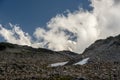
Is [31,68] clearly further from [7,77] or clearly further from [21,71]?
[7,77]

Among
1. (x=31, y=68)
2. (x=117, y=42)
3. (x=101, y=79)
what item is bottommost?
(x=101, y=79)

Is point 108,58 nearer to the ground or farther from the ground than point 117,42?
nearer to the ground

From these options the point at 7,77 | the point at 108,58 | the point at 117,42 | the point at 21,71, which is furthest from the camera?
the point at 117,42

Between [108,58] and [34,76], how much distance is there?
167 feet

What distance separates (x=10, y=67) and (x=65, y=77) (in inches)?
1070

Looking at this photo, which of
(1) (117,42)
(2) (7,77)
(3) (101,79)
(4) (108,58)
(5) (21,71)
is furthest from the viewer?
(1) (117,42)

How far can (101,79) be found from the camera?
82188 millimetres

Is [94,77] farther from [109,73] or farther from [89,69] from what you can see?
[89,69]

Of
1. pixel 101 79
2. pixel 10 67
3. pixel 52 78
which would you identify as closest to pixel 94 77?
pixel 101 79

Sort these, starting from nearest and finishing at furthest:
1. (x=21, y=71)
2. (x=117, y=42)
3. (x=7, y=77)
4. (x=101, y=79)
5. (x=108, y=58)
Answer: (x=101, y=79) < (x=7, y=77) < (x=21, y=71) < (x=108, y=58) < (x=117, y=42)

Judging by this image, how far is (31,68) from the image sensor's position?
104875mm

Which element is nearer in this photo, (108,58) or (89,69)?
(89,69)

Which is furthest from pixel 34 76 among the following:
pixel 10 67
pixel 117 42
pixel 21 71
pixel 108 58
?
pixel 117 42

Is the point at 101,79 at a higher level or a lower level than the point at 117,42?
lower
